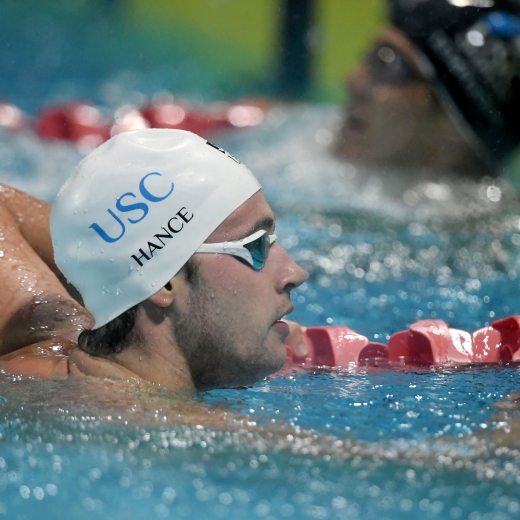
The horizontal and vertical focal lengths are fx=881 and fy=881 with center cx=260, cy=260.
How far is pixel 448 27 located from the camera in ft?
15.6

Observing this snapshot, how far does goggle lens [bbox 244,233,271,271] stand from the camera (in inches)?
78.8

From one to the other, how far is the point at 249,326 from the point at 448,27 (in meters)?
3.26

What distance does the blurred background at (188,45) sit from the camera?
8758mm

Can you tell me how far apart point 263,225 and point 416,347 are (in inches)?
29.6

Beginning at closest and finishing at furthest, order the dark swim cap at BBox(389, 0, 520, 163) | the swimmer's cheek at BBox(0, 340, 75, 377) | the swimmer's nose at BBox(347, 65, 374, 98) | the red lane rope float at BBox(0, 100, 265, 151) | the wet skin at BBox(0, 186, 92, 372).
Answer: the swimmer's cheek at BBox(0, 340, 75, 377) → the wet skin at BBox(0, 186, 92, 372) → the dark swim cap at BBox(389, 0, 520, 163) → the swimmer's nose at BBox(347, 65, 374, 98) → the red lane rope float at BBox(0, 100, 265, 151)

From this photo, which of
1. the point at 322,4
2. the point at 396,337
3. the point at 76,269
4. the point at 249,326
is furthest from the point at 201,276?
the point at 322,4

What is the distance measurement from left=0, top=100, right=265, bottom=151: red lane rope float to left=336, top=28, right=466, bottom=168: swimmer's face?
157 centimetres

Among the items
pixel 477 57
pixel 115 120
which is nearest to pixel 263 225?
pixel 477 57

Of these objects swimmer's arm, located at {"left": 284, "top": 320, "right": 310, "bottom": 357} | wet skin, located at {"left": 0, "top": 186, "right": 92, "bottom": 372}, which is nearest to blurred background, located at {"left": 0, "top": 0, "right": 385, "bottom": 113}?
wet skin, located at {"left": 0, "top": 186, "right": 92, "bottom": 372}

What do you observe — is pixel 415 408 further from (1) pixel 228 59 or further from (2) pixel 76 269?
(1) pixel 228 59

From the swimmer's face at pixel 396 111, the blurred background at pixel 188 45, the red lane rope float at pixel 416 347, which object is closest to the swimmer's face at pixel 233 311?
the red lane rope float at pixel 416 347

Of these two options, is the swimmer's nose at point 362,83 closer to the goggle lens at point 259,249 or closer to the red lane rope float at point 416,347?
the red lane rope float at point 416,347

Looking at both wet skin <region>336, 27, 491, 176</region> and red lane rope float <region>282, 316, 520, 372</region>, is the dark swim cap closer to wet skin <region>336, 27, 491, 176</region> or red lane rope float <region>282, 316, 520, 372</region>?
wet skin <region>336, 27, 491, 176</region>

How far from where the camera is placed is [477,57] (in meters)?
4.59
